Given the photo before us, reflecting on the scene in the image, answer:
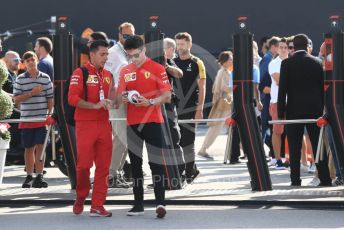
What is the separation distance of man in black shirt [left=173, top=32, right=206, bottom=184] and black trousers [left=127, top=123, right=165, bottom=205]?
301 centimetres

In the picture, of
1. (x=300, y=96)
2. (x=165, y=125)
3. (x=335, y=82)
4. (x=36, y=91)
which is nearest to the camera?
(x=335, y=82)

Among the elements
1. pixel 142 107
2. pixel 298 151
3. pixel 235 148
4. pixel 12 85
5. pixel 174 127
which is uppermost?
pixel 12 85

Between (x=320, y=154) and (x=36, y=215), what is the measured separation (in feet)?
12.1

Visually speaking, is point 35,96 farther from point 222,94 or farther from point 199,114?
point 222,94

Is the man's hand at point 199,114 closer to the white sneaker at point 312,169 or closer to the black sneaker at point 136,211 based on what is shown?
the white sneaker at point 312,169

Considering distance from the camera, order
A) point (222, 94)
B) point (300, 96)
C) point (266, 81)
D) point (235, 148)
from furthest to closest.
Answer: point (222, 94)
point (235, 148)
point (266, 81)
point (300, 96)

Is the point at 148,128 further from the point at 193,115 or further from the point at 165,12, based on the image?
the point at 165,12

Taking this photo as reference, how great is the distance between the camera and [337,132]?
11664mm

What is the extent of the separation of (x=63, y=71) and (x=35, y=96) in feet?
5.19

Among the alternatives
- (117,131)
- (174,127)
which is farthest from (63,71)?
(174,127)

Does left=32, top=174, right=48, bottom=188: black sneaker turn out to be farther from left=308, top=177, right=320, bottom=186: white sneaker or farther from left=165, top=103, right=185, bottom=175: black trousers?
left=308, top=177, right=320, bottom=186: white sneaker

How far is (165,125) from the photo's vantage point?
12.3m

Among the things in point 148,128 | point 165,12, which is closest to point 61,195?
point 148,128

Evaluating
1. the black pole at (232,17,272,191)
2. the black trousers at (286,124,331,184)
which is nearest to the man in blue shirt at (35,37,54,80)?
the black pole at (232,17,272,191)
